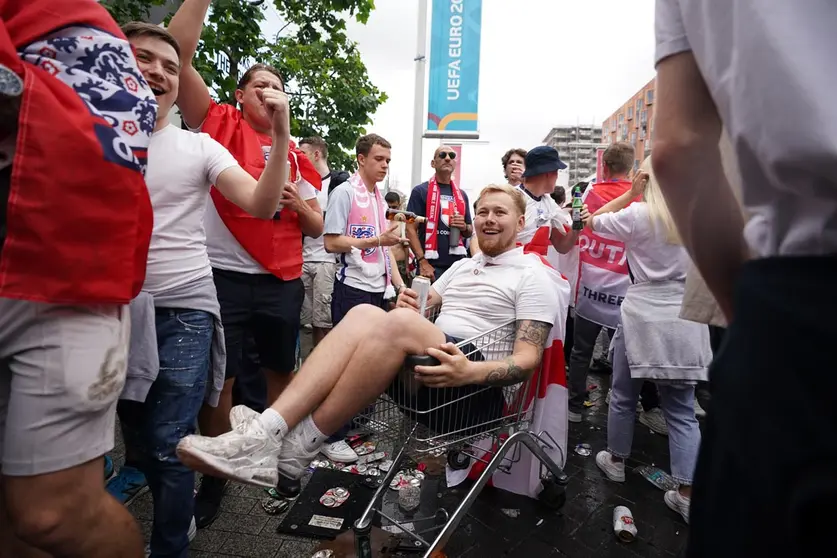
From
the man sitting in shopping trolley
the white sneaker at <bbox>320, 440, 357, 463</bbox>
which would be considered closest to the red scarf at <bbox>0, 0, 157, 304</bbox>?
the man sitting in shopping trolley

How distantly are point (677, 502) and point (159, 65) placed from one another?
3649 mm

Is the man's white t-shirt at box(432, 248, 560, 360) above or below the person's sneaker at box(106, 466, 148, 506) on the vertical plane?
above

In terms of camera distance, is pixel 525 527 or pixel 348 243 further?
pixel 348 243

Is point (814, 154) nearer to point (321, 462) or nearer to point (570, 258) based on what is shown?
point (321, 462)

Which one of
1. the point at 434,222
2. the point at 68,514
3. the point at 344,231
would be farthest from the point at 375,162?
the point at 68,514

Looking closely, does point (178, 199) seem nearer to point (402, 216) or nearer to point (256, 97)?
point (256, 97)

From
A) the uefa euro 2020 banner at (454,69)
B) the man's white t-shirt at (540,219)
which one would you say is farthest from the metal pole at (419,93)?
the man's white t-shirt at (540,219)

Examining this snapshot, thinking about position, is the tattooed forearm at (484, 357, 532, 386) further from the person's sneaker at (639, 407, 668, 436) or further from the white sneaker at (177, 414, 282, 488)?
the person's sneaker at (639, 407, 668, 436)

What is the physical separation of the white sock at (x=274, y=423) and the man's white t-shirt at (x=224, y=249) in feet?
3.57

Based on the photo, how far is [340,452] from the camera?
130 inches

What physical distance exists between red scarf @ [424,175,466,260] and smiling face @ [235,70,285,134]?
2.36 m

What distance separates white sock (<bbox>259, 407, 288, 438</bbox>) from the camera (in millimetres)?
1874

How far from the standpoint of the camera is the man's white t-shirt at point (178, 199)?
6.23 ft

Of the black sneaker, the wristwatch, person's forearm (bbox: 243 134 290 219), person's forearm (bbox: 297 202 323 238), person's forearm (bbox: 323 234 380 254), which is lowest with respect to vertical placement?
the black sneaker
